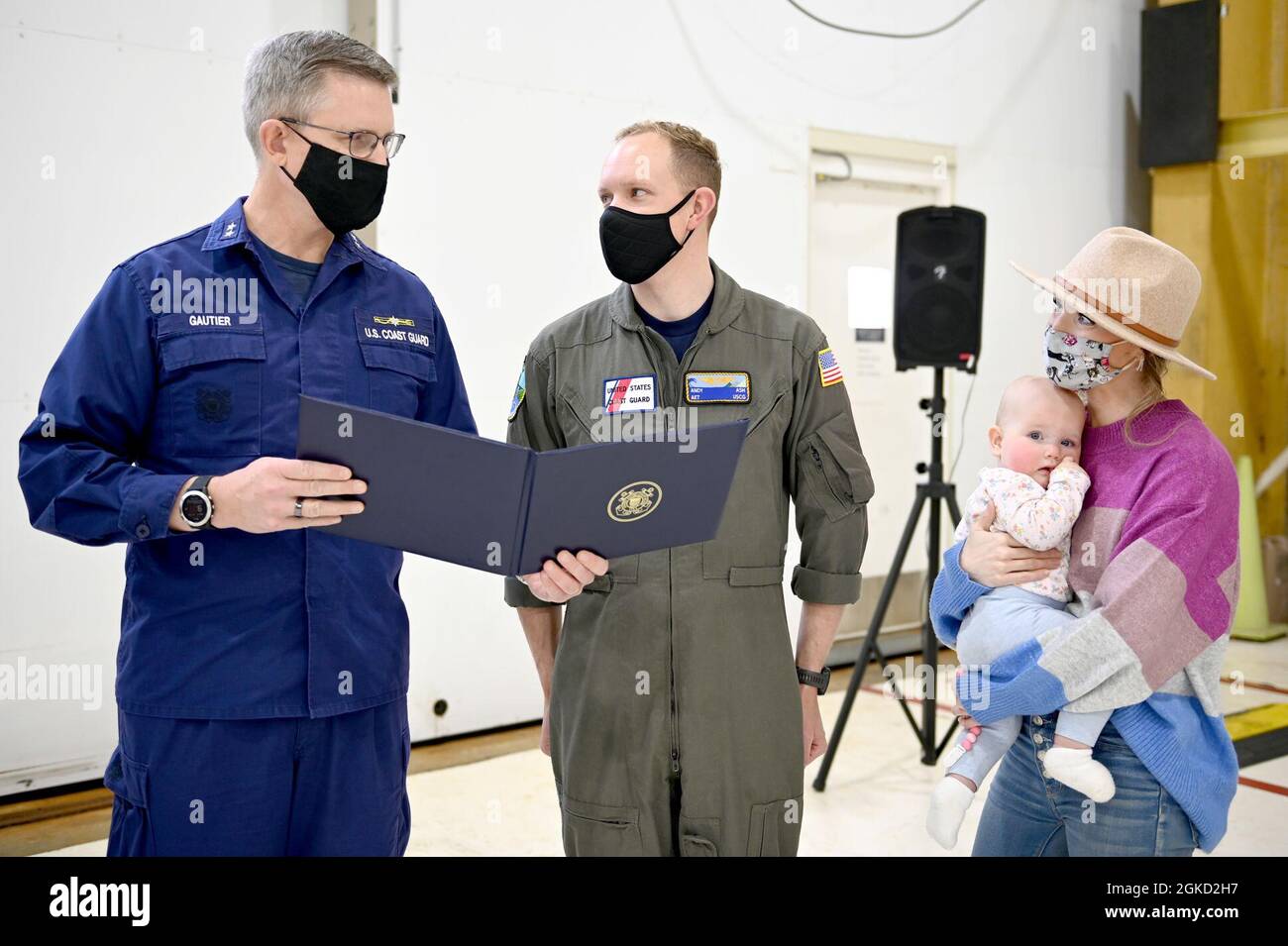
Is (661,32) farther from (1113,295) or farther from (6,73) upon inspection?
(1113,295)

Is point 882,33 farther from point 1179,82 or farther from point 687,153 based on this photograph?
point 687,153

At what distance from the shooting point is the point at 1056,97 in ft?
22.6

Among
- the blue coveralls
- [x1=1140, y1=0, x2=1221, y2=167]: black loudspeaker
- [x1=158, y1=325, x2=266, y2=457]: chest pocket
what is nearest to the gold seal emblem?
the blue coveralls

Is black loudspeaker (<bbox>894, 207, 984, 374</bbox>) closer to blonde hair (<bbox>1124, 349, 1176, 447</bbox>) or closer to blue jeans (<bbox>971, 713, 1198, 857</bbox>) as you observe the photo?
blonde hair (<bbox>1124, 349, 1176, 447</bbox>)

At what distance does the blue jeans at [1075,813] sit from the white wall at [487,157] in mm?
2969

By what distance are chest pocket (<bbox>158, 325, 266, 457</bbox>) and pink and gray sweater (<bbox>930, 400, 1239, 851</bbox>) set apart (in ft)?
4.29

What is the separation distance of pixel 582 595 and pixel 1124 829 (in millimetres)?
975

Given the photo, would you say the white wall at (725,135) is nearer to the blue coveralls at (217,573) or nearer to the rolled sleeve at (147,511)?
the blue coveralls at (217,573)

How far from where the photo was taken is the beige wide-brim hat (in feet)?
5.77

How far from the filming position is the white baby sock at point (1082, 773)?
168 cm

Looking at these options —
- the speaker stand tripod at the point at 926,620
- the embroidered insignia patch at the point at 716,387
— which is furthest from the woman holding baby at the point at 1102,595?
the speaker stand tripod at the point at 926,620

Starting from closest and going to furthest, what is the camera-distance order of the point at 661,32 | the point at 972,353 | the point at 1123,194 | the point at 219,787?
the point at 219,787 → the point at 972,353 → the point at 661,32 → the point at 1123,194

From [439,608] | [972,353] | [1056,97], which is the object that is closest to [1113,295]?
[972,353]

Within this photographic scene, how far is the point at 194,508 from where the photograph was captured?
62.7 inches
